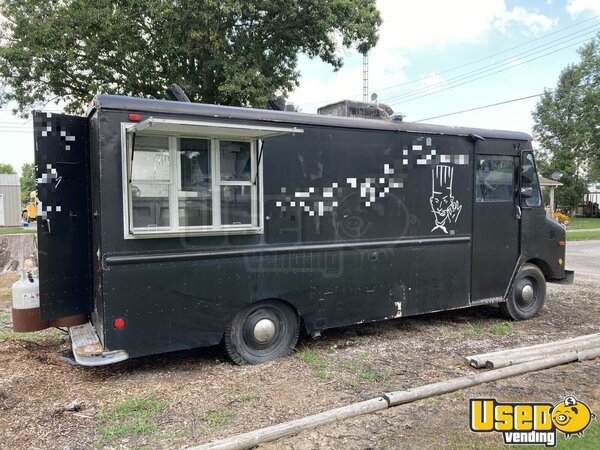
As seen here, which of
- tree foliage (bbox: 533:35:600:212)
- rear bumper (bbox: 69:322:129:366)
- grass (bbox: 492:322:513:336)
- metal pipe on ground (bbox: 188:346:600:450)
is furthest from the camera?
tree foliage (bbox: 533:35:600:212)

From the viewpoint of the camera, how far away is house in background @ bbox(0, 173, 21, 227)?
36.7 meters

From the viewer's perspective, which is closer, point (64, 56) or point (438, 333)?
point (438, 333)

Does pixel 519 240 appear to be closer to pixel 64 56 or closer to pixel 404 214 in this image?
pixel 404 214

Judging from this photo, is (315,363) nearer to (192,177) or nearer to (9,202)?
(192,177)

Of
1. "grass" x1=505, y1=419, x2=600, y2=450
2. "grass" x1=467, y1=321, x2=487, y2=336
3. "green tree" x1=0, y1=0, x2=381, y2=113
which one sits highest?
"green tree" x1=0, y1=0, x2=381, y2=113

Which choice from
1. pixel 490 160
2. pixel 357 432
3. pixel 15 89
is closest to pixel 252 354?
pixel 357 432

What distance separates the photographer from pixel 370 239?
5.83 meters

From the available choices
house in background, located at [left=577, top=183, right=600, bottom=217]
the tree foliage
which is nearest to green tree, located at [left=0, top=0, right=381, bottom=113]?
the tree foliage

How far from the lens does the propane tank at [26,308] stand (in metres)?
5.02

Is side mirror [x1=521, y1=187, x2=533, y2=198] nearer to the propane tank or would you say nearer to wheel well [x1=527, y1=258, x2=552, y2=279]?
wheel well [x1=527, y1=258, x2=552, y2=279]

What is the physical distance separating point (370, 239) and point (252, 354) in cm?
197

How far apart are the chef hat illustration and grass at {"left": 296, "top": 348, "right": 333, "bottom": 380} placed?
2.69 m

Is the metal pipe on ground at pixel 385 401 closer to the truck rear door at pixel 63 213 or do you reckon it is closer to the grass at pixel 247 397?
the grass at pixel 247 397

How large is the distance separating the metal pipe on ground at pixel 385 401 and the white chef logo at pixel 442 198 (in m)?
2.09
